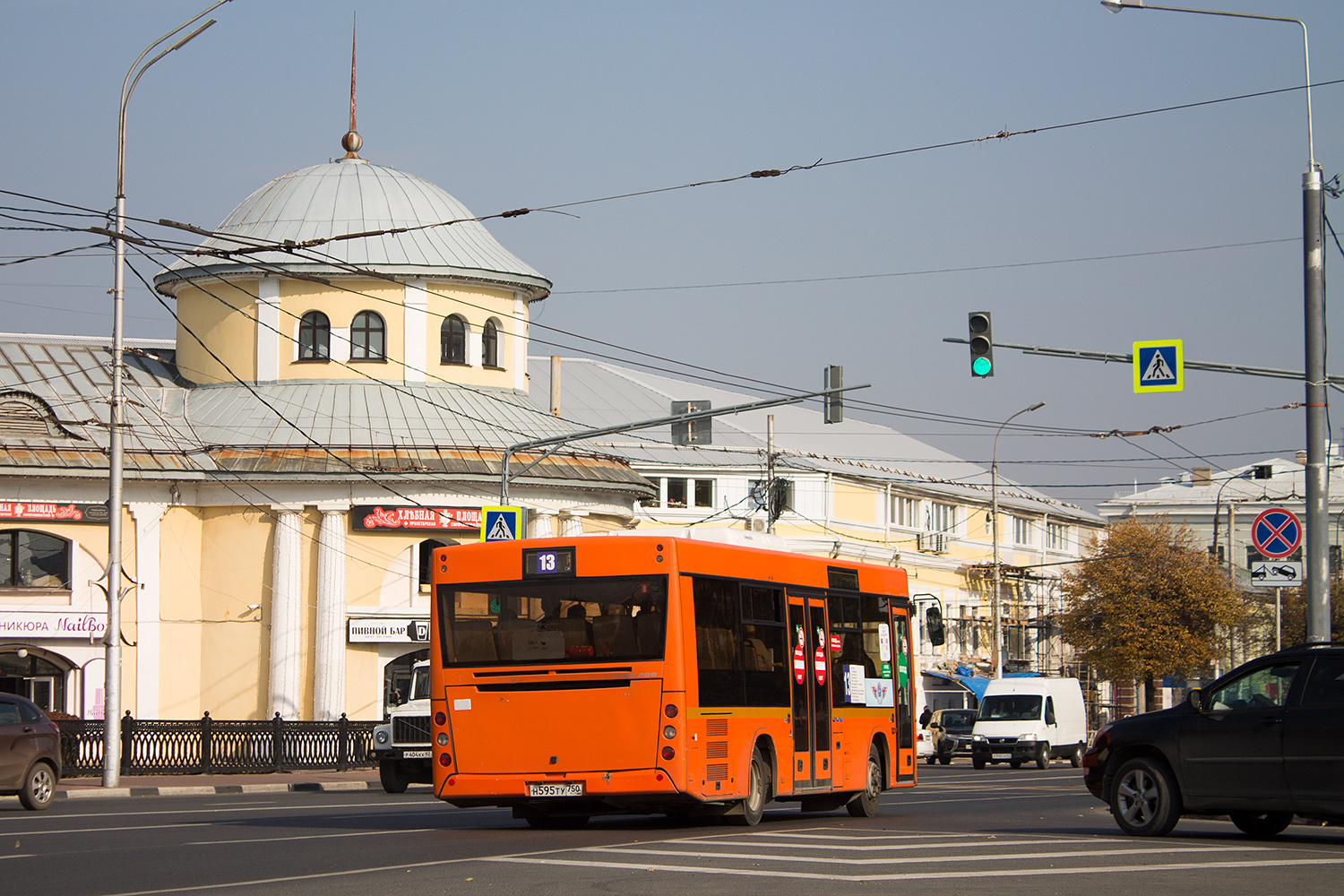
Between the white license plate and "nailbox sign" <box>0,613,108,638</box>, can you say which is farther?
"nailbox sign" <box>0,613,108,638</box>

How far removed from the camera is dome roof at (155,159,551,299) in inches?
1796

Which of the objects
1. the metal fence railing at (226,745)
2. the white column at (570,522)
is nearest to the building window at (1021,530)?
the white column at (570,522)

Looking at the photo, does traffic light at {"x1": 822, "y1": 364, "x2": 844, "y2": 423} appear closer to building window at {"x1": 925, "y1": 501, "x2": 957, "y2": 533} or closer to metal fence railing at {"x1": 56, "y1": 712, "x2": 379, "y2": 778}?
metal fence railing at {"x1": 56, "y1": 712, "x2": 379, "y2": 778}

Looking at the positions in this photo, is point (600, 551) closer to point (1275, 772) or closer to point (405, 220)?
point (1275, 772)

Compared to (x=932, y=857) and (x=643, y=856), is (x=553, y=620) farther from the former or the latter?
(x=932, y=857)

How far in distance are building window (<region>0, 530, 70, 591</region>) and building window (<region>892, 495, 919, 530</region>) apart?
123 feet

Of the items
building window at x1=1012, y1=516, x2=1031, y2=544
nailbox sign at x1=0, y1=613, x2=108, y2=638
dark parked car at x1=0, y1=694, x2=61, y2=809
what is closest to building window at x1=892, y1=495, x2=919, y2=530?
building window at x1=1012, y1=516, x2=1031, y2=544

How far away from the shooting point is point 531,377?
7269cm

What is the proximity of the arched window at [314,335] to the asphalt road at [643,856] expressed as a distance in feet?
84.6

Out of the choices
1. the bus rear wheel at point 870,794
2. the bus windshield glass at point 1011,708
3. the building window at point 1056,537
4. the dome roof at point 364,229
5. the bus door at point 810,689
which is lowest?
the bus windshield glass at point 1011,708

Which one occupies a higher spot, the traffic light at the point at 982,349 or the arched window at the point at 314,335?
the arched window at the point at 314,335

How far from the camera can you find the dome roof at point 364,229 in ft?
150

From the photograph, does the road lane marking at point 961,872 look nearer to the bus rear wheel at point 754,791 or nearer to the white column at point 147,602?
the bus rear wheel at point 754,791

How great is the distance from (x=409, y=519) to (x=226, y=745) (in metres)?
8.22
